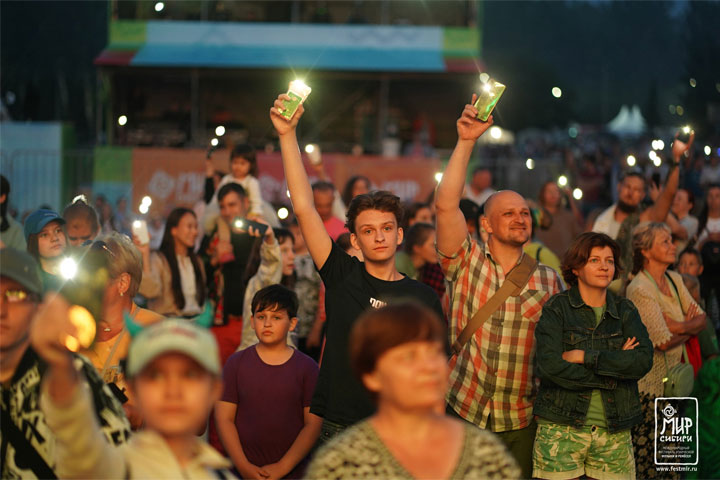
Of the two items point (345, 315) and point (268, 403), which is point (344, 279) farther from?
point (268, 403)

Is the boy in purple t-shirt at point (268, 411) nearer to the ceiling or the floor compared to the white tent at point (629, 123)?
nearer to the floor

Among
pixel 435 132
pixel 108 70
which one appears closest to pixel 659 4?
pixel 435 132

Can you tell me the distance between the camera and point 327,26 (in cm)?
2461

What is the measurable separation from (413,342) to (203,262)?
18.6 feet

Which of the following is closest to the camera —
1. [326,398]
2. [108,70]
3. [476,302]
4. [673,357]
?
[326,398]

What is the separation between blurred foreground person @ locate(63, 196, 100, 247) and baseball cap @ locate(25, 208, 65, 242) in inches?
26.1

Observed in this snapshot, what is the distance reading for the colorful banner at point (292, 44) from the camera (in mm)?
23906

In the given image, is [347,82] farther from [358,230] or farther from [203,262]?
[358,230]

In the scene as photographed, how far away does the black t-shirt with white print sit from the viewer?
4734 millimetres

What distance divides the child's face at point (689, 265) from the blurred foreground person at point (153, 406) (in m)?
6.43

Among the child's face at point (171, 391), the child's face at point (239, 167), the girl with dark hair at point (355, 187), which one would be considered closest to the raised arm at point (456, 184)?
the child's face at point (171, 391)

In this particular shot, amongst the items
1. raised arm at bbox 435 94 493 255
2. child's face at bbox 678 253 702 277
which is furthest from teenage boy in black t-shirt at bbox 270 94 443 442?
child's face at bbox 678 253 702 277

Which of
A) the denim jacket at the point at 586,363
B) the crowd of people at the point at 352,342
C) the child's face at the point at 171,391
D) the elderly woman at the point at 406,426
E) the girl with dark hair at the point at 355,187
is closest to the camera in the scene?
the child's face at the point at 171,391

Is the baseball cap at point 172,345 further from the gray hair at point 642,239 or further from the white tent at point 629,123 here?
the white tent at point 629,123
